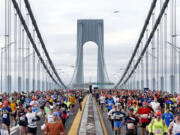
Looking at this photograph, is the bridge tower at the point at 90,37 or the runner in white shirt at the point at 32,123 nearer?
the runner in white shirt at the point at 32,123

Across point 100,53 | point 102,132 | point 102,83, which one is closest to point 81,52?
point 100,53

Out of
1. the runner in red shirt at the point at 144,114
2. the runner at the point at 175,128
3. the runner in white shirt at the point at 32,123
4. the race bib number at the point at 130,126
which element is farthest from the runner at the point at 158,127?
the runner in white shirt at the point at 32,123

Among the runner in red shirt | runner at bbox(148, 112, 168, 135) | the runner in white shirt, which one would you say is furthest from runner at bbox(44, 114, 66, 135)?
the runner in red shirt

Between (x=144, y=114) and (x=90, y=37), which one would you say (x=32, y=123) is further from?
(x=90, y=37)

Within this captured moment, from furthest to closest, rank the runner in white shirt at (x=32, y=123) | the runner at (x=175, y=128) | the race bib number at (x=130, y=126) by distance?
the runner in white shirt at (x=32, y=123) < the race bib number at (x=130, y=126) < the runner at (x=175, y=128)

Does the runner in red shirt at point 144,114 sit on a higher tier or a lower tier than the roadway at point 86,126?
higher

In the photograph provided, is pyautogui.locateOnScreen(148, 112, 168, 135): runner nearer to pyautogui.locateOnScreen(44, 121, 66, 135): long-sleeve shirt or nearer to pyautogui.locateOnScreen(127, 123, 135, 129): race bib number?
pyautogui.locateOnScreen(127, 123, 135, 129): race bib number

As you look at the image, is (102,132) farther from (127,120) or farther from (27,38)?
(27,38)

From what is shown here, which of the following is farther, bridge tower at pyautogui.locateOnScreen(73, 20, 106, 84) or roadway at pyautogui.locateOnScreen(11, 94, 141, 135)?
bridge tower at pyautogui.locateOnScreen(73, 20, 106, 84)

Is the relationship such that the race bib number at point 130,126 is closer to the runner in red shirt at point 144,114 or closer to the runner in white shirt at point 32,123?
the runner in red shirt at point 144,114

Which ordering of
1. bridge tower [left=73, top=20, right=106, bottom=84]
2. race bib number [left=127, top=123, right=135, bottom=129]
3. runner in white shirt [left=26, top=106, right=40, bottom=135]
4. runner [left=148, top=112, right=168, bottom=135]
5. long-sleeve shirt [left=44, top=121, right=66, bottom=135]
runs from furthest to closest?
1. bridge tower [left=73, top=20, right=106, bottom=84]
2. runner in white shirt [left=26, top=106, right=40, bottom=135]
3. race bib number [left=127, top=123, right=135, bottom=129]
4. runner [left=148, top=112, right=168, bottom=135]
5. long-sleeve shirt [left=44, top=121, right=66, bottom=135]

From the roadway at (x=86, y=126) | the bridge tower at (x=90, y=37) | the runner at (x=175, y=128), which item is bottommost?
the roadway at (x=86, y=126)

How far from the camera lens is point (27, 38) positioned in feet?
184

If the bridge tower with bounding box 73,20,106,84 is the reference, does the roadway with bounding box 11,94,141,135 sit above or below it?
below
